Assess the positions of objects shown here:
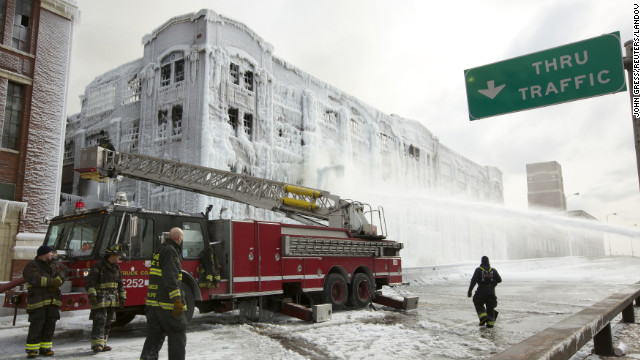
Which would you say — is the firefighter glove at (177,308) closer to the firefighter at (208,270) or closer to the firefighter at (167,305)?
the firefighter at (167,305)

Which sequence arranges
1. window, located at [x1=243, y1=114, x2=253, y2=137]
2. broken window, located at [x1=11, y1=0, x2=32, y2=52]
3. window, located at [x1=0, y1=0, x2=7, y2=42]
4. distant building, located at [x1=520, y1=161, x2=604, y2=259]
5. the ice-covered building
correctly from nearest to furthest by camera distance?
window, located at [x1=0, y1=0, x2=7, y2=42] → broken window, located at [x1=11, y1=0, x2=32, y2=52] → the ice-covered building → window, located at [x1=243, y1=114, x2=253, y2=137] → distant building, located at [x1=520, y1=161, x2=604, y2=259]

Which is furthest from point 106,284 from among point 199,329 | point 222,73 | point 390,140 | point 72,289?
point 390,140

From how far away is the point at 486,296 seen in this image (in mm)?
8531

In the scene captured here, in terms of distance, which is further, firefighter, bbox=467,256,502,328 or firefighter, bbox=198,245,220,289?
firefighter, bbox=467,256,502,328

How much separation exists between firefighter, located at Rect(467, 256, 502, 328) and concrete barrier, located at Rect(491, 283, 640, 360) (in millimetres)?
2213

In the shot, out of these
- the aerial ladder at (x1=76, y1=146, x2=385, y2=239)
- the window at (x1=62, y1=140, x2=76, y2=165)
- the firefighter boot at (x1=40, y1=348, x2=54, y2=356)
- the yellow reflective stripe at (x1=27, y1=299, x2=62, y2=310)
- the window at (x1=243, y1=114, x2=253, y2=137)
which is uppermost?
the window at (x1=243, y1=114, x2=253, y2=137)

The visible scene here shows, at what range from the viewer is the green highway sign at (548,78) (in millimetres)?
6918

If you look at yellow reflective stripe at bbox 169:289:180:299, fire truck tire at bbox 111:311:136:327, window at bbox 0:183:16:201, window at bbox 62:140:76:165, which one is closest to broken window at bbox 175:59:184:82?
window at bbox 62:140:76:165

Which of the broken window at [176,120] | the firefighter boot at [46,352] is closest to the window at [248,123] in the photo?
the broken window at [176,120]

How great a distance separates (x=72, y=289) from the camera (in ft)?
23.0

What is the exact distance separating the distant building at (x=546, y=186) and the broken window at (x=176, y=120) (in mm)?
82724

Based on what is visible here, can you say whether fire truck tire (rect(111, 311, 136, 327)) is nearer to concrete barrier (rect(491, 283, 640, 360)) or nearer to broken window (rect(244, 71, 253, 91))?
concrete barrier (rect(491, 283, 640, 360))

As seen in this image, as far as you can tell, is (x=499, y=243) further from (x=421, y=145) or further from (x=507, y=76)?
(x=507, y=76)

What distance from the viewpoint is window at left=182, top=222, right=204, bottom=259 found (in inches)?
322
